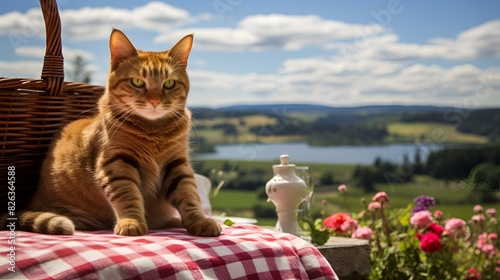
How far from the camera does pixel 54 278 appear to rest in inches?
38.6

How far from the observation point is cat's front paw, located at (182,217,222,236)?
4.48ft

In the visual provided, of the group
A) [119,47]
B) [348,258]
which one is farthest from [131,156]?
[348,258]

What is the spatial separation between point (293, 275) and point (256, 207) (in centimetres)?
245

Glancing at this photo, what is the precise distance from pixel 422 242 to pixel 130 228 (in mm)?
1689

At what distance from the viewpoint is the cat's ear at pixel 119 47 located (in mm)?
1578

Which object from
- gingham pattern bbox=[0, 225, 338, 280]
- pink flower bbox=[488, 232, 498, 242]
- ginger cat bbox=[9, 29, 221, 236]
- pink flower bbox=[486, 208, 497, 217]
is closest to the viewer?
gingham pattern bbox=[0, 225, 338, 280]

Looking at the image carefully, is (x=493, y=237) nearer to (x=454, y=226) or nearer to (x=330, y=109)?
(x=454, y=226)

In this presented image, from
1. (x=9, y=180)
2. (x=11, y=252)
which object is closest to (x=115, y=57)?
(x=9, y=180)

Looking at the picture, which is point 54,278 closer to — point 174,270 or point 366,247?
point 174,270

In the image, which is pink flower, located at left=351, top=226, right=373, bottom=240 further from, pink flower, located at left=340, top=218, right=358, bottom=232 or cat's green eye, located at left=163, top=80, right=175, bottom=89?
cat's green eye, located at left=163, top=80, right=175, bottom=89

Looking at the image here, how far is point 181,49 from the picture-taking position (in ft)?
5.43

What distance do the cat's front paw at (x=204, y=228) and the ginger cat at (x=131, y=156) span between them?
0.14 ft

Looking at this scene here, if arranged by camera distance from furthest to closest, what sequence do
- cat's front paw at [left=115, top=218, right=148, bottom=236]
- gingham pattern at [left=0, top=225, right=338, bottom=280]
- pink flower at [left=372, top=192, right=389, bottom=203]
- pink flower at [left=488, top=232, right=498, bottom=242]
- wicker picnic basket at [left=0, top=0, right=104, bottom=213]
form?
pink flower at [left=488, top=232, right=498, bottom=242] → pink flower at [left=372, top=192, right=389, bottom=203] → wicker picnic basket at [left=0, top=0, right=104, bottom=213] → cat's front paw at [left=115, top=218, right=148, bottom=236] → gingham pattern at [left=0, top=225, right=338, bottom=280]

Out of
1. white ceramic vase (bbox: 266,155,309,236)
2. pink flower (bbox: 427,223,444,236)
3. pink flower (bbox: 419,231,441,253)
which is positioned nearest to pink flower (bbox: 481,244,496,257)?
pink flower (bbox: 427,223,444,236)
